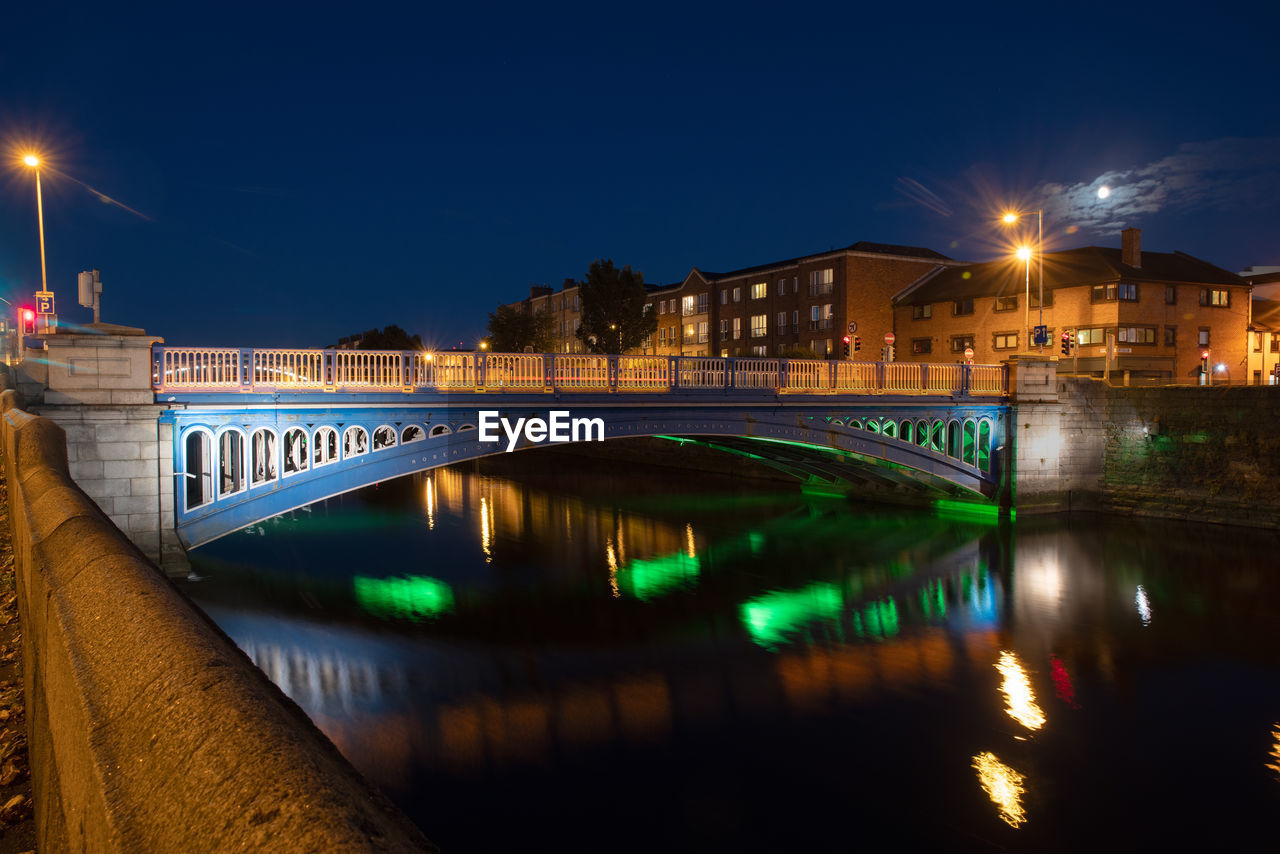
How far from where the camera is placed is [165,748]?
2.38 meters

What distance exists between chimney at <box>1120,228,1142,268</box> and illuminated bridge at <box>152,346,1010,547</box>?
30.1 meters

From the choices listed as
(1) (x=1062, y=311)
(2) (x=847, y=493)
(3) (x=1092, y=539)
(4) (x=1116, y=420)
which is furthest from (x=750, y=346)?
(3) (x=1092, y=539)

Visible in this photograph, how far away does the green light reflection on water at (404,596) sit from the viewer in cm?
2070

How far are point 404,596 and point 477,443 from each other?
467cm

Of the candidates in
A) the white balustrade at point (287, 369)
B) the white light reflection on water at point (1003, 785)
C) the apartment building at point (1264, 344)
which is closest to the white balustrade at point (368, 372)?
the white balustrade at point (287, 369)

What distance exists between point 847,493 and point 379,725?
29.7m

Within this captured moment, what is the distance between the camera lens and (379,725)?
1400 cm

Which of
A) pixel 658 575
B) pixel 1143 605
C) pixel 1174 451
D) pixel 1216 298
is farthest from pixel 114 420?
pixel 1216 298

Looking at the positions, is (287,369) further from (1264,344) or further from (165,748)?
(1264,344)

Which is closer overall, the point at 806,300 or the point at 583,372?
the point at 583,372

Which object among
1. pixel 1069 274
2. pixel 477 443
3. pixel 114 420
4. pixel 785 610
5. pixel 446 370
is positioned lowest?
pixel 785 610

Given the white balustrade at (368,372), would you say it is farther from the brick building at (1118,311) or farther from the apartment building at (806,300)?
the brick building at (1118,311)

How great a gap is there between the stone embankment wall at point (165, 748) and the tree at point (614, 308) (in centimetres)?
Answer: 5762

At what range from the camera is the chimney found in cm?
5497
